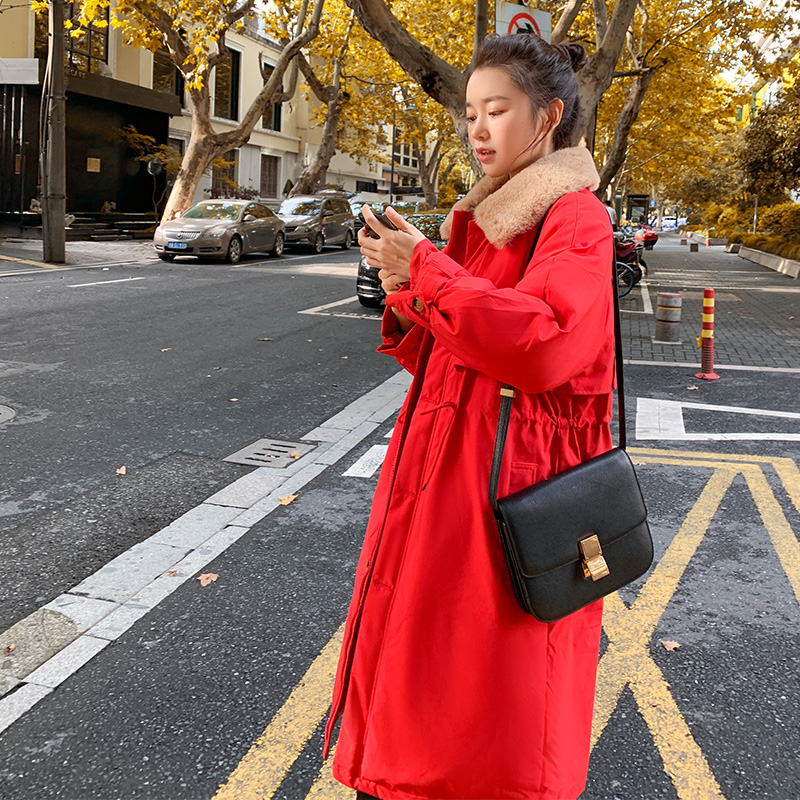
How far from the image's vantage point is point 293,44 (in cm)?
2370

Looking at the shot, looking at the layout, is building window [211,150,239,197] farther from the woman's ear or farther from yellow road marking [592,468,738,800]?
the woman's ear

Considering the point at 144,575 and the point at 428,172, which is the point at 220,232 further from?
the point at 428,172

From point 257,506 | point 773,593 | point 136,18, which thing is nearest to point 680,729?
point 773,593

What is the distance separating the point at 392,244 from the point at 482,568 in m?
0.62

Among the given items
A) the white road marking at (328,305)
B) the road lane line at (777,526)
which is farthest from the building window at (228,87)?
the road lane line at (777,526)

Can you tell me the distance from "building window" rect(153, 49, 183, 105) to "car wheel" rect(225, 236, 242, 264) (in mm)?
13553

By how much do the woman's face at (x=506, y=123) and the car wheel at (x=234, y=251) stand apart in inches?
726

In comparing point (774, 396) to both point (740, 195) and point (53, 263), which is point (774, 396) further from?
point (740, 195)

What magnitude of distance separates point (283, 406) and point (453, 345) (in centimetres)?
554

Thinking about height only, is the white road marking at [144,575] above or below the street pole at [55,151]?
below

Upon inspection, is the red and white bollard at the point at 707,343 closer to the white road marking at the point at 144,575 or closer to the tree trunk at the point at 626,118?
the white road marking at the point at 144,575

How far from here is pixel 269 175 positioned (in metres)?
44.7

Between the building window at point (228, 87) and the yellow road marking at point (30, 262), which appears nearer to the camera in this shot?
the yellow road marking at point (30, 262)

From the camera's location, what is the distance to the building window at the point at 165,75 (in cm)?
3138
